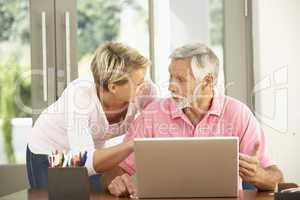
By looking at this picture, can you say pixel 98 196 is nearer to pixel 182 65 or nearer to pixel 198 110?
pixel 198 110

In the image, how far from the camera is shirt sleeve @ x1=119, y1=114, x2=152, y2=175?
339 cm

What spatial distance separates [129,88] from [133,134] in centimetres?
40

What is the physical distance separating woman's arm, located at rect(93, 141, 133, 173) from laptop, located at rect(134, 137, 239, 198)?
58cm

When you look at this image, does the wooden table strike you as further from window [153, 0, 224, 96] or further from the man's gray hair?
window [153, 0, 224, 96]

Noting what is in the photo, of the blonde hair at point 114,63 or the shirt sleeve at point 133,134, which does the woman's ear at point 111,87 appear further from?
the shirt sleeve at point 133,134

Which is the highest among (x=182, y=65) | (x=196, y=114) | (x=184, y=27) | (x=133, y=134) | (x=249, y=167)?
(x=184, y=27)

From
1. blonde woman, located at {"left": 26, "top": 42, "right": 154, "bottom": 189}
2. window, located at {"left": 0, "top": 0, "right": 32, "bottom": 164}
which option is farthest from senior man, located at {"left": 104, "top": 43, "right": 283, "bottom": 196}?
window, located at {"left": 0, "top": 0, "right": 32, "bottom": 164}

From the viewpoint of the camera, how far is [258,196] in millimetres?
2764

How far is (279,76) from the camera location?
396 centimetres

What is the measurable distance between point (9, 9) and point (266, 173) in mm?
2045

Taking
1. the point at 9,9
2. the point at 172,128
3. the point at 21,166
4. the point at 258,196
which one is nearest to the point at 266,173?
the point at 258,196

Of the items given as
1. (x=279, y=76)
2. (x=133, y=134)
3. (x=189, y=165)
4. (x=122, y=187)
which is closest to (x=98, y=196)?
(x=122, y=187)

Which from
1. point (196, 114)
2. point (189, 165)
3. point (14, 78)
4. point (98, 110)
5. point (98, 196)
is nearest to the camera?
point (189, 165)

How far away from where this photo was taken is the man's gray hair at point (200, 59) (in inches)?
141
